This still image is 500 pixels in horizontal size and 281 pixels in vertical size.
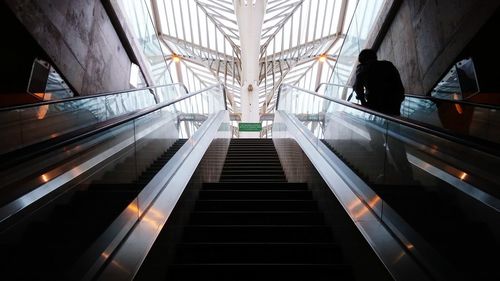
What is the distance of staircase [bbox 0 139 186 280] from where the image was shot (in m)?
1.68

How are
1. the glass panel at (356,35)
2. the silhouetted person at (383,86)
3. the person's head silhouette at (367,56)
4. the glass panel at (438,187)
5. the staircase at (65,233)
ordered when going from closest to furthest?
the staircase at (65,233)
the glass panel at (438,187)
the silhouetted person at (383,86)
the person's head silhouette at (367,56)
the glass panel at (356,35)

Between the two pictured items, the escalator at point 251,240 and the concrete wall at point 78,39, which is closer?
the escalator at point 251,240

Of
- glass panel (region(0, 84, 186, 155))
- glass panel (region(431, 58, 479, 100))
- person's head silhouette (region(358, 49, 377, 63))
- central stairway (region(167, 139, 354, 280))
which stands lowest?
central stairway (region(167, 139, 354, 280))

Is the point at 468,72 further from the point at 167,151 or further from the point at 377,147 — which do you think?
the point at 167,151

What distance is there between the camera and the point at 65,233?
2.00 m

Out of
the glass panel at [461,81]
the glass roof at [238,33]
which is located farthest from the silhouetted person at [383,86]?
the glass roof at [238,33]

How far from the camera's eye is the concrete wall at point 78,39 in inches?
191

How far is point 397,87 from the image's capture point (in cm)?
436

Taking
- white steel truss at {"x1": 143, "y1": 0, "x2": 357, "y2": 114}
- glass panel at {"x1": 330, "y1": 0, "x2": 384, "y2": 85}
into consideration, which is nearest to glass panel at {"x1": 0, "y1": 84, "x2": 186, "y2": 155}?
glass panel at {"x1": 330, "y1": 0, "x2": 384, "y2": 85}

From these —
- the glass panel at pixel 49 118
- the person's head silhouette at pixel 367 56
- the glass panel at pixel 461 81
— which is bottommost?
the glass panel at pixel 49 118

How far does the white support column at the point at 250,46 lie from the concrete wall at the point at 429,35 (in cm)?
1129

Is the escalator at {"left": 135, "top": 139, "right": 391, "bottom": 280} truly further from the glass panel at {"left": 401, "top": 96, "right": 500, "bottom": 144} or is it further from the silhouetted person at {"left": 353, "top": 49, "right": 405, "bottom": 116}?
the glass panel at {"left": 401, "top": 96, "right": 500, "bottom": 144}

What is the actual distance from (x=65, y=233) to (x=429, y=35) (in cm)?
526

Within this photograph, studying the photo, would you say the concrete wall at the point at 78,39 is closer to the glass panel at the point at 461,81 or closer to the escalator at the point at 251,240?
the escalator at the point at 251,240
